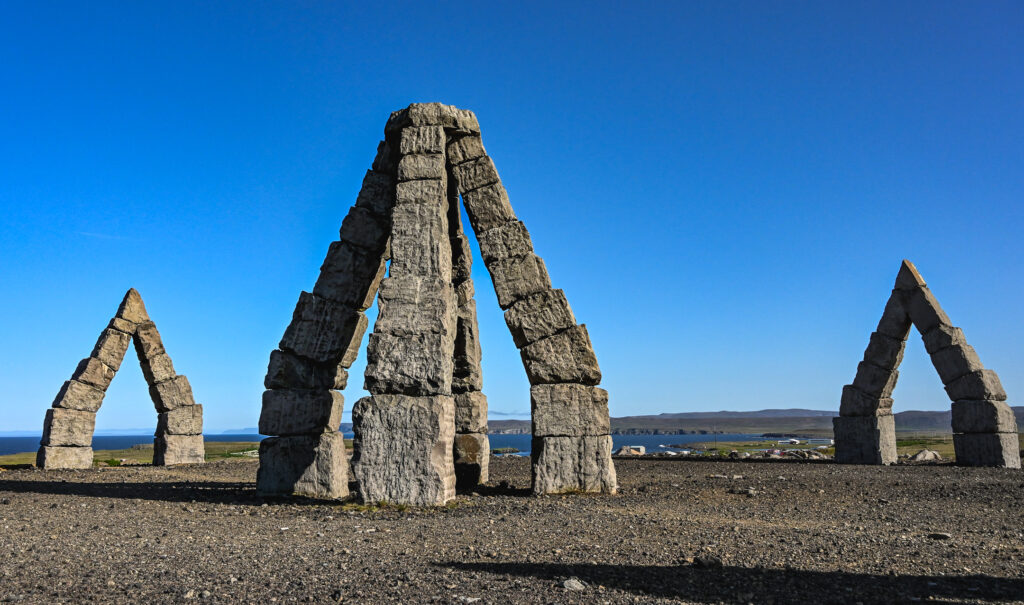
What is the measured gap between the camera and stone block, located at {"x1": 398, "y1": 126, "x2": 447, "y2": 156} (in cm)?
1062

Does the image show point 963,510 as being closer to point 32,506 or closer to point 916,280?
point 916,280

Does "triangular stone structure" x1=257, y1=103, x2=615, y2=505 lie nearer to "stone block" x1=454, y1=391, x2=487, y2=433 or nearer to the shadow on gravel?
"stone block" x1=454, y1=391, x2=487, y2=433

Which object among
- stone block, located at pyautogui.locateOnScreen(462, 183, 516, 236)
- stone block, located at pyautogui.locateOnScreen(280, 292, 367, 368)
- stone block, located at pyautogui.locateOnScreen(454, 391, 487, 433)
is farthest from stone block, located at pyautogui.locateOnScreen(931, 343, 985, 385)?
stone block, located at pyautogui.locateOnScreen(280, 292, 367, 368)

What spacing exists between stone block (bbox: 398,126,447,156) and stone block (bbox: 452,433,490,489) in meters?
4.73

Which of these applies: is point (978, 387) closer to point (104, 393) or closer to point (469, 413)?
point (469, 413)

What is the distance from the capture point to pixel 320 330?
10.9 meters

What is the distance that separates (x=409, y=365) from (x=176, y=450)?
12.7 m

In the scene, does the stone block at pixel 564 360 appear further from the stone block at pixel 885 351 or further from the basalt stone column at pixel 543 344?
the stone block at pixel 885 351

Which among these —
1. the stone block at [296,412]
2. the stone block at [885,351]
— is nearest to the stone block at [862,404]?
the stone block at [885,351]

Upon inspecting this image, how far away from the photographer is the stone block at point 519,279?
35.4ft

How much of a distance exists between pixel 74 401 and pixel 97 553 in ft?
45.4

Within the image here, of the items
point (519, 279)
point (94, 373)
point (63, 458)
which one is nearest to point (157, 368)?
point (94, 373)

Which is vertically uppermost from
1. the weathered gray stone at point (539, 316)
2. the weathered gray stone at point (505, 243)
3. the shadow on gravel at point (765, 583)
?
the weathered gray stone at point (505, 243)

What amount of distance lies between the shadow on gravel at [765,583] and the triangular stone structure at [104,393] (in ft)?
51.5
